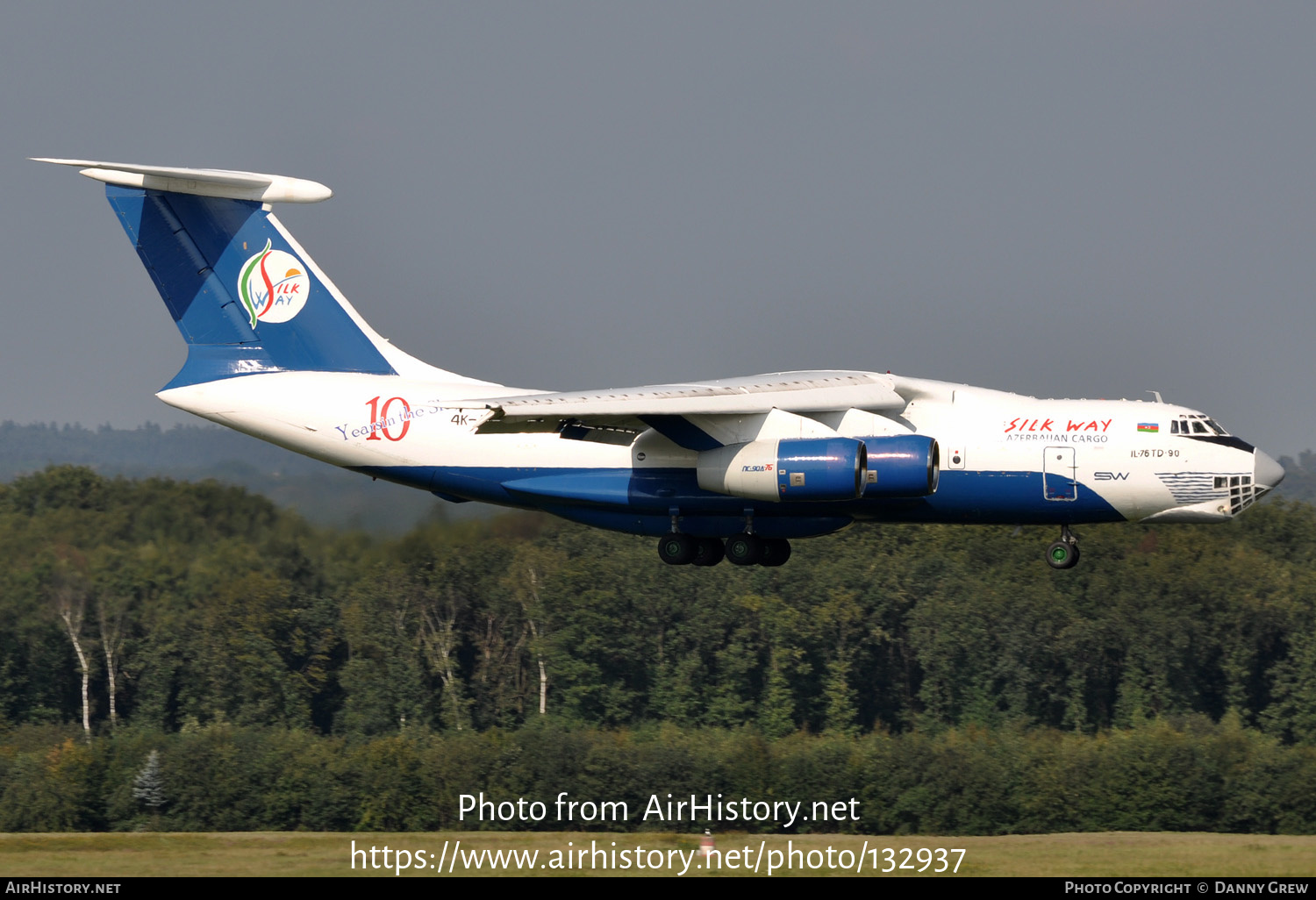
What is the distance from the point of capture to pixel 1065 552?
59.2ft

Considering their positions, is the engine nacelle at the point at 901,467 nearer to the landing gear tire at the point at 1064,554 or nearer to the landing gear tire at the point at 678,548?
the landing gear tire at the point at 1064,554

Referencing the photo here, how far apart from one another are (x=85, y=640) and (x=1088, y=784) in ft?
64.9

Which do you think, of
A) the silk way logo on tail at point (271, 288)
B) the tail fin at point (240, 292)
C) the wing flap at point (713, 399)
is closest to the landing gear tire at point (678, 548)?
the wing flap at point (713, 399)

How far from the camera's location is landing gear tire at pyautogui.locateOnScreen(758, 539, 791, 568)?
725 inches

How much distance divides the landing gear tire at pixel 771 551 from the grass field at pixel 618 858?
143 inches

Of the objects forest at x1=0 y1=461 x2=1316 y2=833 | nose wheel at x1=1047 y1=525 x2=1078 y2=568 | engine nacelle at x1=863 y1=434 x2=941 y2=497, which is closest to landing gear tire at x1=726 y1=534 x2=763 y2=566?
engine nacelle at x1=863 y1=434 x2=941 y2=497

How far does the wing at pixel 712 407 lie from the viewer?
16.7 meters

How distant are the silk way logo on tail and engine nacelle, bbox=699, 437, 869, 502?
5.37 meters

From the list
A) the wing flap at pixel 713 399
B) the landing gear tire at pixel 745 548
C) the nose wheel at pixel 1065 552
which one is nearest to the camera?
the wing flap at pixel 713 399

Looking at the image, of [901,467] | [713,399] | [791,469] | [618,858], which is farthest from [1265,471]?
[618,858]

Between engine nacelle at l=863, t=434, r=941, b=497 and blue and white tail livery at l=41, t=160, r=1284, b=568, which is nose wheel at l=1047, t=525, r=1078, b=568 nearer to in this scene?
blue and white tail livery at l=41, t=160, r=1284, b=568

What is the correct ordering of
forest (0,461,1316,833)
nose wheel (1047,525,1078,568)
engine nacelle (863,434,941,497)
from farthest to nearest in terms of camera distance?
forest (0,461,1316,833) < nose wheel (1047,525,1078,568) < engine nacelle (863,434,941,497)

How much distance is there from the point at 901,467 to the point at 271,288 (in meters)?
7.48

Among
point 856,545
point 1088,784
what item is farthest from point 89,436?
point 1088,784
